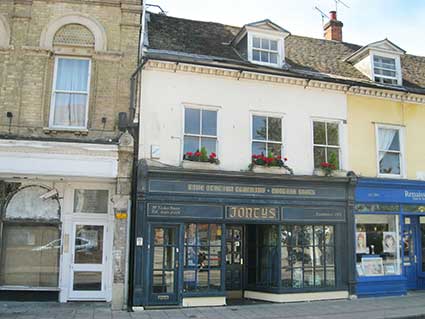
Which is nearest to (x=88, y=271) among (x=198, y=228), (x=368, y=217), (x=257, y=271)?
(x=198, y=228)

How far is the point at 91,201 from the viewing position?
489 inches

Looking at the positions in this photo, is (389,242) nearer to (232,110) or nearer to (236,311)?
(236,311)

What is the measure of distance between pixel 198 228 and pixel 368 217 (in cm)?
571

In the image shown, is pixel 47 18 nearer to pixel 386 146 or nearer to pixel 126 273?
pixel 126 273

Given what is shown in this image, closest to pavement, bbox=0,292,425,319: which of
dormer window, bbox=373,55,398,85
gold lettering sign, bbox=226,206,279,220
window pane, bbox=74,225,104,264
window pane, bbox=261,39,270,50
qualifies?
window pane, bbox=74,225,104,264

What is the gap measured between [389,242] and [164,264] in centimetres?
754

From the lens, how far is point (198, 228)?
12297mm

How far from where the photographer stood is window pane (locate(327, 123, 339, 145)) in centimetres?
1420

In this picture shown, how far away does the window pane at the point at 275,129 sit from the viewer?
44.4 ft

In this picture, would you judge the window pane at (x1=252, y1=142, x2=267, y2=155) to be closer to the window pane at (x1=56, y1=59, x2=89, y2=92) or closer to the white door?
the white door

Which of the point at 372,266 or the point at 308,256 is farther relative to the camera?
the point at 372,266

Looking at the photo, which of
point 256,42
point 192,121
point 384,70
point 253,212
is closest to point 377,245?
point 253,212

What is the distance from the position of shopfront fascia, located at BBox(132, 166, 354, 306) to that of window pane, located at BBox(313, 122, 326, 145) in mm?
1347

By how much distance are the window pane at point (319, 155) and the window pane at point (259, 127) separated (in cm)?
179
